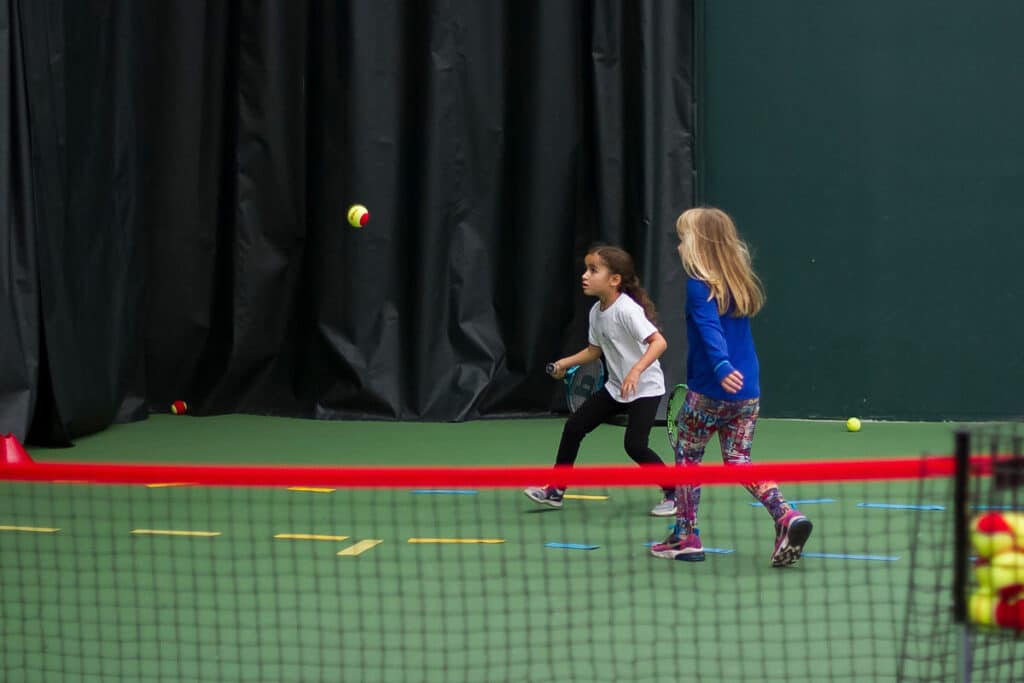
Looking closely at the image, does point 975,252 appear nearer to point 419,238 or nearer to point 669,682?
point 419,238

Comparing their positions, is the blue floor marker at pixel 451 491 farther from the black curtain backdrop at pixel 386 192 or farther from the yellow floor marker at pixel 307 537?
the black curtain backdrop at pixel 386 192

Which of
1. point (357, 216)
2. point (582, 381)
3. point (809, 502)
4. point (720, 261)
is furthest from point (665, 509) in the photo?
point (357, 216)

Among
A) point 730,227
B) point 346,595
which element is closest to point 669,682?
point 346,595

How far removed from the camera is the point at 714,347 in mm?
5234

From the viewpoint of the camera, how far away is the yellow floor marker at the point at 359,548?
530 centimetres

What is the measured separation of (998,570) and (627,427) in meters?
3.85

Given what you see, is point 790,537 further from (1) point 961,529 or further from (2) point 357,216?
(2) point 357,216

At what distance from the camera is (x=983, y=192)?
30.9ft

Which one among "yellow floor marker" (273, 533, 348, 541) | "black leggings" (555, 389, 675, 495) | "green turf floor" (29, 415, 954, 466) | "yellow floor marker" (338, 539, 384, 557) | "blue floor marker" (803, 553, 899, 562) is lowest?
"green turf floor" (29, 415, 954, 466)

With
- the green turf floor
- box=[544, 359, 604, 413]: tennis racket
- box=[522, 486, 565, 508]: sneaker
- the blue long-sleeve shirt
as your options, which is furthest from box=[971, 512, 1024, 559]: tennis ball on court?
box=[544, 359, 604, 413]: tennis racket

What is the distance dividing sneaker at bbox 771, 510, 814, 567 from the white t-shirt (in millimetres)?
1308

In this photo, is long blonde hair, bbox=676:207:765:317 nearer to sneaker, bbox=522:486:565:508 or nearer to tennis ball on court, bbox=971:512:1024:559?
sneaker, bbox=522:486:565:508

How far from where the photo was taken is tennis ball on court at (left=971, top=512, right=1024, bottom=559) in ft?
8.62

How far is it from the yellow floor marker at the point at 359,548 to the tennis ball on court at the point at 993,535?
3038mm
